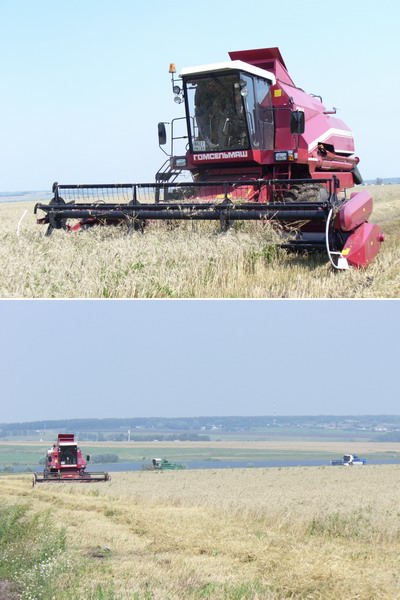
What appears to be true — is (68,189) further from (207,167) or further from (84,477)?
(84,477)

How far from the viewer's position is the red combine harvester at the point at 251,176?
10125mm

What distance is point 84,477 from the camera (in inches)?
800

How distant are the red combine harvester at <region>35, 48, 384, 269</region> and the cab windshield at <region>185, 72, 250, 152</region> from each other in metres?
0.02

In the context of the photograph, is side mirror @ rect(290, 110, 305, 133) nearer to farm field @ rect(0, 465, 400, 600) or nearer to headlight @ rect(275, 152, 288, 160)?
headlight @ rect(275, 152, 288, 160)

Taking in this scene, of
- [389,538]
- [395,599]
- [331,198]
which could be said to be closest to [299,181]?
[331,198]

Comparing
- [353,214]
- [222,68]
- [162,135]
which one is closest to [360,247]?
[353,214]

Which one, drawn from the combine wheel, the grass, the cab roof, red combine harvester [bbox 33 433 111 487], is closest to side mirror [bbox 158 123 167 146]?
the cab roof

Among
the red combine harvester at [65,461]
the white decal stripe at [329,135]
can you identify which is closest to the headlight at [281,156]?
the white decal stripe at [329,135]

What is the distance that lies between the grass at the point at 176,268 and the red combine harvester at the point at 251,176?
27cm

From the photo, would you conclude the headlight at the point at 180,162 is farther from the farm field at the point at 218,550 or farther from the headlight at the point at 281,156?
the farm field at the point at 218,550

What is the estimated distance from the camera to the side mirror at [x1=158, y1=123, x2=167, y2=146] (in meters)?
14.1

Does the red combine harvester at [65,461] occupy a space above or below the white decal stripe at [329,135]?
below

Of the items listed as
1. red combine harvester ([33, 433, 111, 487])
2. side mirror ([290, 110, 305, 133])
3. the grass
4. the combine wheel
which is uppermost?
side mirror ([290, 110, 305, 133])

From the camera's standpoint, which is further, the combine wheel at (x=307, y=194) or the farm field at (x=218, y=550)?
the combine wheel at (x=307, y=194)
